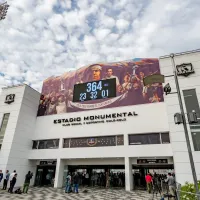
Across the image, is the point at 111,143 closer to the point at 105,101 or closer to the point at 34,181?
the point at 105,101

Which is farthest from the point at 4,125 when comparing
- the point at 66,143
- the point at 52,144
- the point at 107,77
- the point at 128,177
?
the point at 128,177

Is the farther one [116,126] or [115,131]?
[116,126]

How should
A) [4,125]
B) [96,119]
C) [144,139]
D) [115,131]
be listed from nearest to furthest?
[144,139] < [115,131] < [96,119] < [4,125]

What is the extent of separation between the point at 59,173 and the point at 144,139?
880 cm

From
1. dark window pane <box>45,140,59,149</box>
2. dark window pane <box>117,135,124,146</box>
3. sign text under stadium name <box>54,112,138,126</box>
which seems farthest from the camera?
dark window pane <box>45,140,59,149</box>

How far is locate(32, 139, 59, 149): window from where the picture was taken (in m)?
18.7

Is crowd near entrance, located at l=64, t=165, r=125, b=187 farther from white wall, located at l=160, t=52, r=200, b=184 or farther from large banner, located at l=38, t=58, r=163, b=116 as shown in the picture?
white wall, located at l=160, t=52, r=200, b=184

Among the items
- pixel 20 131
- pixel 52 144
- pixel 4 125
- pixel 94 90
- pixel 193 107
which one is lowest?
pixel 52 144

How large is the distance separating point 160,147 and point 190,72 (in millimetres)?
6735

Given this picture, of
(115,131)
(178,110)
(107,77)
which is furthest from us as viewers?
(107,77)

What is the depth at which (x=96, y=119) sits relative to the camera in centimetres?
1808

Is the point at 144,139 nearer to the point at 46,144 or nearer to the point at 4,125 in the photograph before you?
the point at 46,144

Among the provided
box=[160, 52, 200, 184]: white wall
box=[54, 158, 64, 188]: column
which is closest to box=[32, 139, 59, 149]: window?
box=[54, 158, 64, 188]: column

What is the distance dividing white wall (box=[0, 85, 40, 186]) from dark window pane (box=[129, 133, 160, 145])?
11293mm
